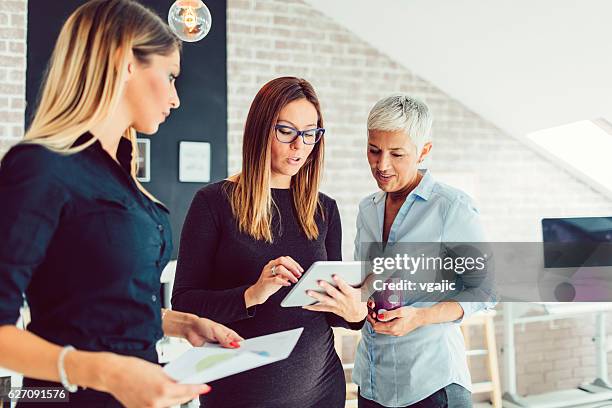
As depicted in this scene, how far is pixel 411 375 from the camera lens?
158 centimetres

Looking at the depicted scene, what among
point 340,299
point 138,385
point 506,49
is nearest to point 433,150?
point 506,49

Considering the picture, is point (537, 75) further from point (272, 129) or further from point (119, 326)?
point (119, 326)

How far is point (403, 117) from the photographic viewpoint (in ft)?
5.47

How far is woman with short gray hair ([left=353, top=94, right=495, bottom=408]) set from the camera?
5.13ft

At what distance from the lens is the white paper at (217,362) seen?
3.02 feet

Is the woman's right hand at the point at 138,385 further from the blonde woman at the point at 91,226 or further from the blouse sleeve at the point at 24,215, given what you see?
the blouse sleeve at the point at 24,215

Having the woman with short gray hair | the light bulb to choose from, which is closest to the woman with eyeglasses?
the woman with short gray hair

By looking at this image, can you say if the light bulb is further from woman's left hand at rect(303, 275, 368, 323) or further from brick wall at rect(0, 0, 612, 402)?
woman's left hand at rect(303, 275, 368, 323)

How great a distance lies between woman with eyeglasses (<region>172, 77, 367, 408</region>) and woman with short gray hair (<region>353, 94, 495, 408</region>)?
0.36ft

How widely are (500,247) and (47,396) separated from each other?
399cm

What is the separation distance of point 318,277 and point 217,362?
0.45 m

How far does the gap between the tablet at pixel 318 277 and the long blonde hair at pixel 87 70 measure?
0.56m

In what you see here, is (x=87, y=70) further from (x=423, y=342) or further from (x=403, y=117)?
(x=423, y=342)

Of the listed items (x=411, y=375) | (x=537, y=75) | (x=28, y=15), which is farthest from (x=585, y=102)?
(x=28, y=15)
